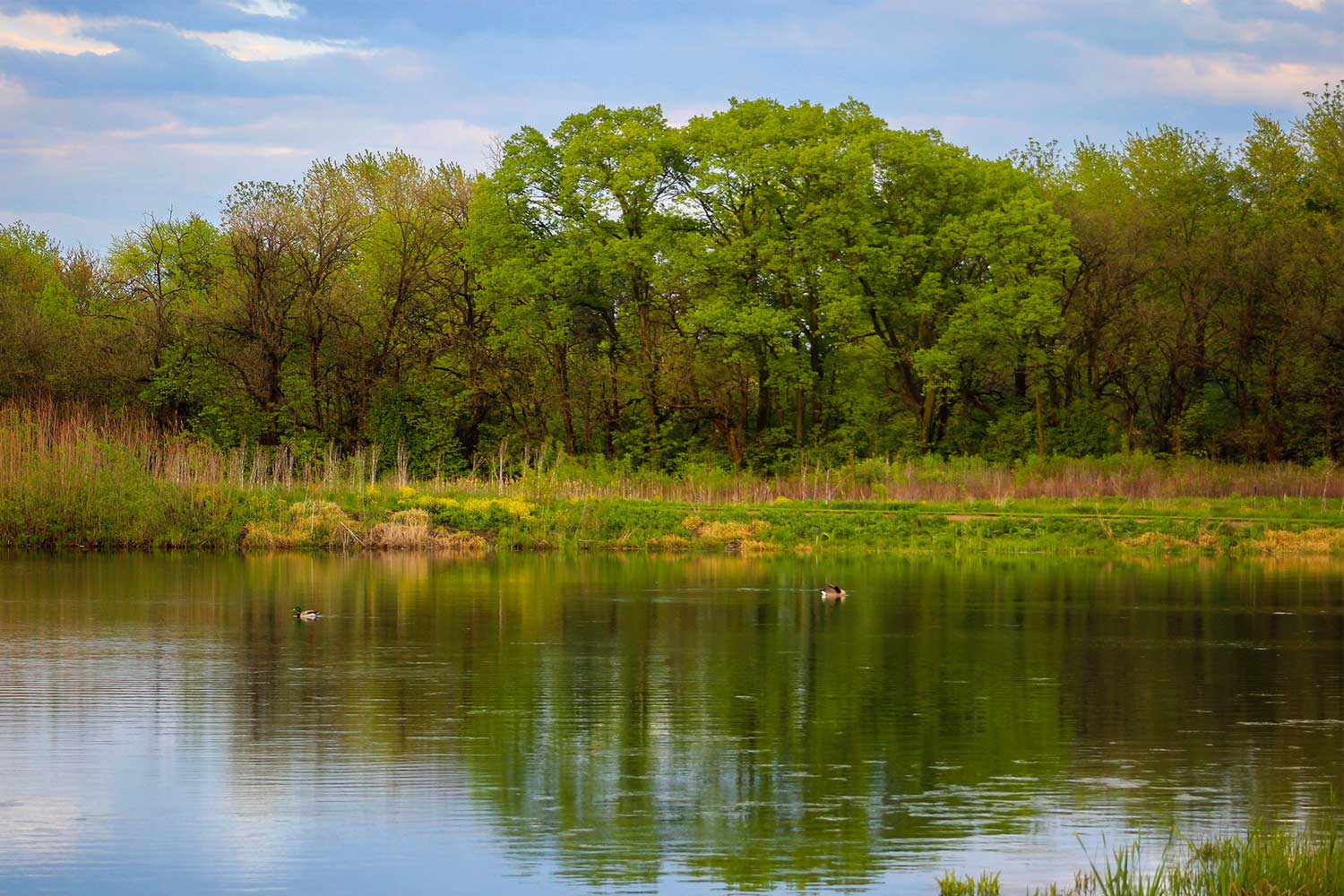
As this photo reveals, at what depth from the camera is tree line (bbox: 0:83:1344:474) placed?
61625mm

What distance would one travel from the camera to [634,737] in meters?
16.2

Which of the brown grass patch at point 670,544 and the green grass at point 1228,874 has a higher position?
the green grass at point 1228,874

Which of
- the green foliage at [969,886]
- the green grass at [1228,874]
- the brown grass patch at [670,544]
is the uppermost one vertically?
the green grass at [1228,874]

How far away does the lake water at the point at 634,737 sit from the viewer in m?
11.6

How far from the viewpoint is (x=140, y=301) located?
69188 millimetres

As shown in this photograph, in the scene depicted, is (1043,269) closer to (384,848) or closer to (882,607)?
(882,607)

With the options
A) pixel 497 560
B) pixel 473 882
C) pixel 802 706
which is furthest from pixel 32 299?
pixel 473 882

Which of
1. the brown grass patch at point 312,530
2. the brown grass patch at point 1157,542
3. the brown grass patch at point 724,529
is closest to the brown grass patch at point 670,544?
the brown grass patch at point 724,529

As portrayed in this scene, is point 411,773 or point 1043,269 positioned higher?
point 1043,269

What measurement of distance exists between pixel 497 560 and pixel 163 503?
9455 mm

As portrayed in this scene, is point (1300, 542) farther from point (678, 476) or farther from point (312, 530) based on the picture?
point (312, 530)

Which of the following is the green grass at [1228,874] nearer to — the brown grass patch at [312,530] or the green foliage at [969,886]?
the green foliage at [969,886]

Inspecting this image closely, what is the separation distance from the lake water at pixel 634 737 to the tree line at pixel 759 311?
32.9 metres

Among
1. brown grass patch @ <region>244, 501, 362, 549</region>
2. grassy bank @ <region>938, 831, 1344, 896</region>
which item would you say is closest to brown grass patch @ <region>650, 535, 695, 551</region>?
brown grass patch @ <region>244, 501, 362, 549</region>
